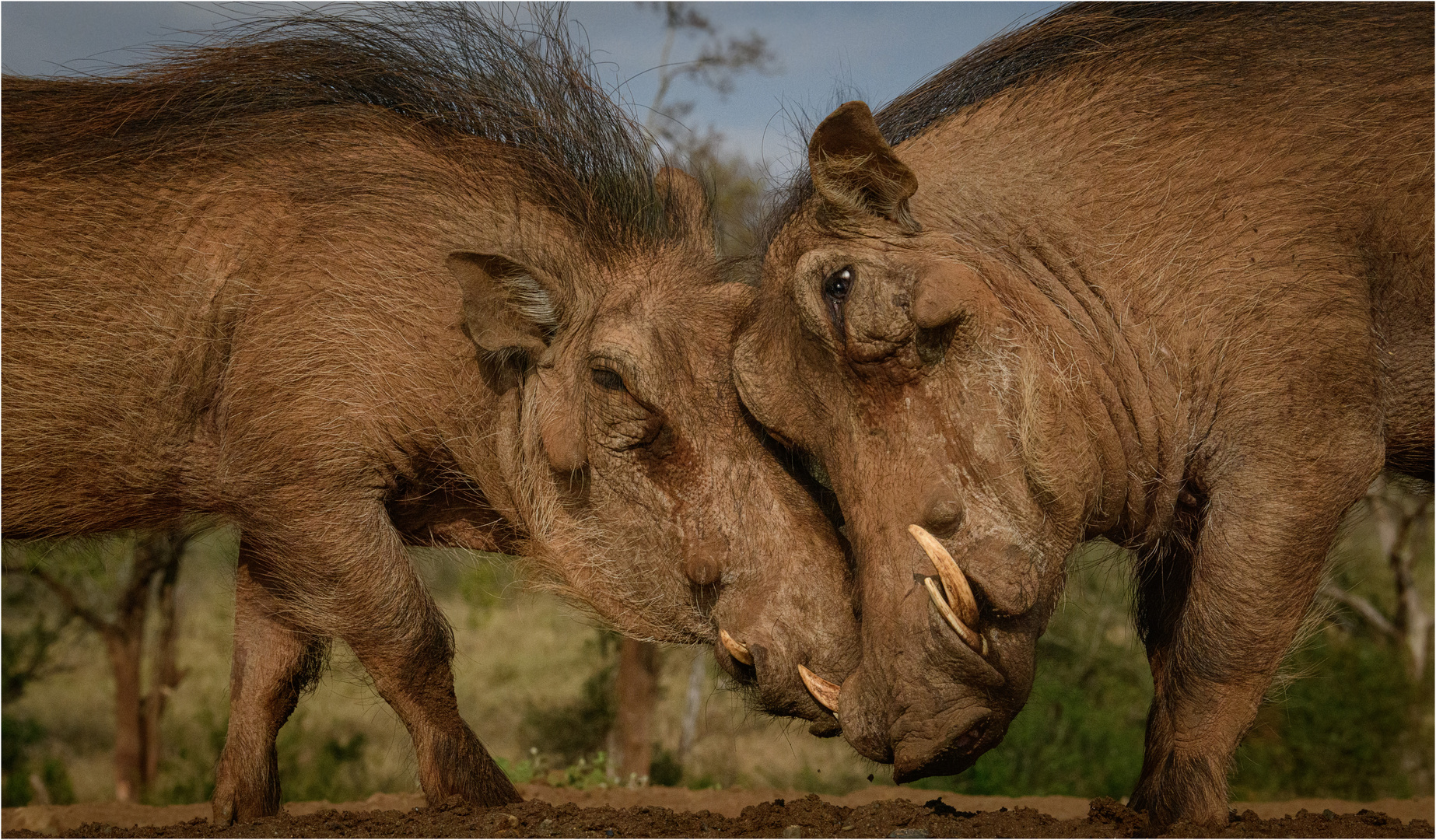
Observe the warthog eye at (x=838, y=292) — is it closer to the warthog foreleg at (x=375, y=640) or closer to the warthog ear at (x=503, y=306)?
the warthog ear at (x=503, y=306)

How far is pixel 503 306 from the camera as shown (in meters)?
4.37

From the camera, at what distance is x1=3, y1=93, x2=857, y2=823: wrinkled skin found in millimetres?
4219

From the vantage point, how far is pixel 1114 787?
10.6 metres

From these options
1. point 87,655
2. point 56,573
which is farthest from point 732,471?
point 87,655

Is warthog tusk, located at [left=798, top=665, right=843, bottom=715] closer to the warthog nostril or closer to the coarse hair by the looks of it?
the warthog nostril

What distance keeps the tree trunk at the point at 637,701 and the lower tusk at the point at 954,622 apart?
21.6ft

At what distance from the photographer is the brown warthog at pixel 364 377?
4.22 m

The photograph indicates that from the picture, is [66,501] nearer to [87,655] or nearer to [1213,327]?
[1213,327]

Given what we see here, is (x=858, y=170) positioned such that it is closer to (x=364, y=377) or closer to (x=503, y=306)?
(x=503, y=306)

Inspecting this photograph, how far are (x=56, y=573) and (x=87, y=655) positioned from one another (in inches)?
148

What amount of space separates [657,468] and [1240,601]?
6.16 feet

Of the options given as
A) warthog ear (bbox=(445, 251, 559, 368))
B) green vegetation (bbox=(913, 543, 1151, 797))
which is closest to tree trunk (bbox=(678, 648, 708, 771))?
green vegetation (bbox=(913, 543, 1151, 797))

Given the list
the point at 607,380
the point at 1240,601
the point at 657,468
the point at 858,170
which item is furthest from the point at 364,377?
the point at 1240,601

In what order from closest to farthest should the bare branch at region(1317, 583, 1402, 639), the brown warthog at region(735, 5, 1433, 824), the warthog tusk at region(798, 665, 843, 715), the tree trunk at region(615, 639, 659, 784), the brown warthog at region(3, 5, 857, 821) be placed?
the brown warthog at region(735, 5, 1433, 824)
the warthog tusk at region(798, 665, 843, 715)
the brown warthog at region(3, 5, 857, 821)
the tree trunk at region(615, 639, 659, 784)
the bare branch at region(1317, 583, 1402, 639)
